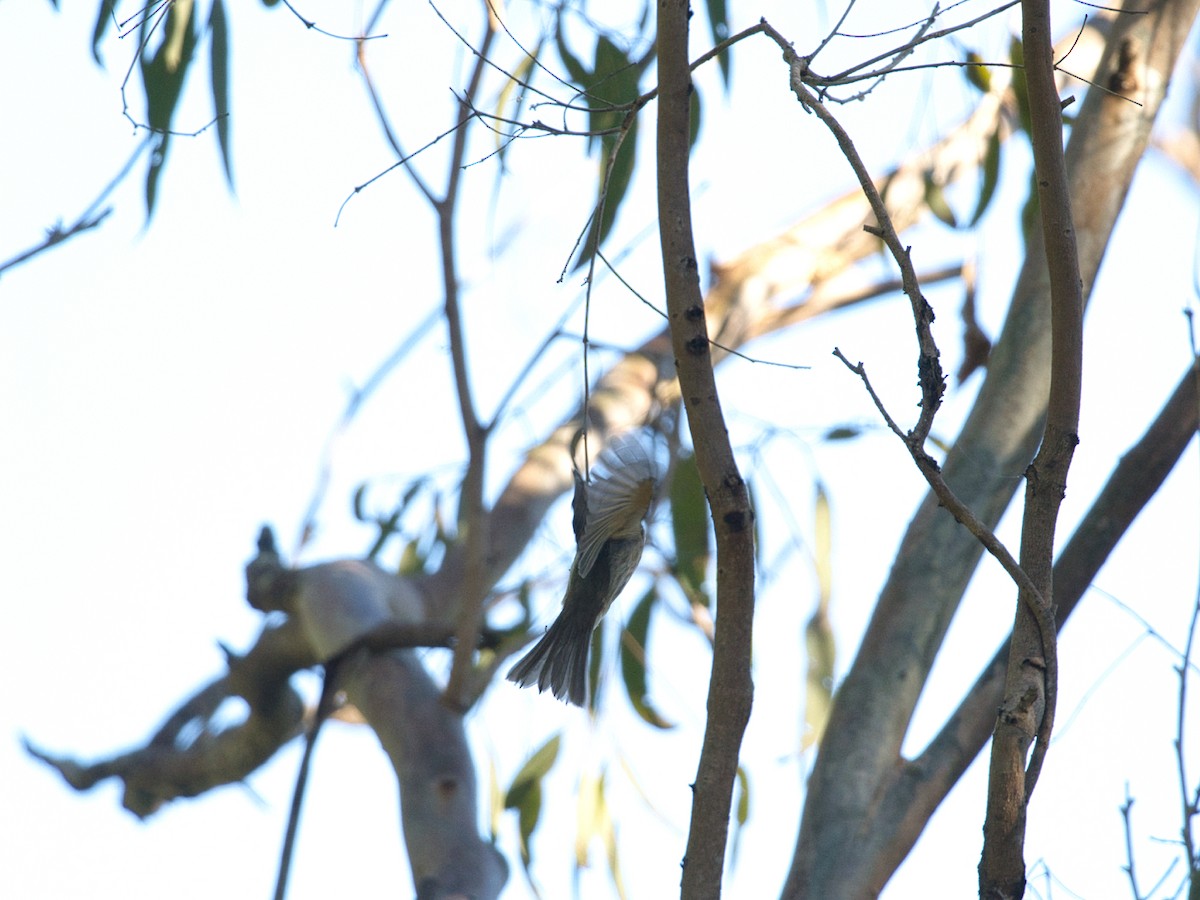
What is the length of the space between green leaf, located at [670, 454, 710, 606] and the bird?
883mm

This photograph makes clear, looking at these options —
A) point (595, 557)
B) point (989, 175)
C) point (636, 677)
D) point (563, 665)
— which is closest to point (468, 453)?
point (563, 665)

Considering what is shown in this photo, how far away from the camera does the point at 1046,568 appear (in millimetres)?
942

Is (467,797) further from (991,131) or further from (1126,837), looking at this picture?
(991,131)

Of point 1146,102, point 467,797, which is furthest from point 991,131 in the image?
point 467,797

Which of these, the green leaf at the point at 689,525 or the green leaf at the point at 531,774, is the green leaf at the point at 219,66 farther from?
the green leaf at the point at 531,774

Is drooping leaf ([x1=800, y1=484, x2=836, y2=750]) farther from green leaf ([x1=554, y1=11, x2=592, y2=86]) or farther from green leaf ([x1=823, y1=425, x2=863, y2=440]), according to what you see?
green leaf ([x1=554, y1=11, x2=592, y2=86])

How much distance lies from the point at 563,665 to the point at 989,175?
1.39m

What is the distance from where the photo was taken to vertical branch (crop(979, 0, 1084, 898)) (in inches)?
35.5

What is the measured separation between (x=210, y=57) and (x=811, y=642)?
1.49 m

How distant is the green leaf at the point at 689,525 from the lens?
2.35 meters

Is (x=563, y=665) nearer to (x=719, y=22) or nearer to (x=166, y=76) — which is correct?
(x=719, y=22)

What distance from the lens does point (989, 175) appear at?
2391mm

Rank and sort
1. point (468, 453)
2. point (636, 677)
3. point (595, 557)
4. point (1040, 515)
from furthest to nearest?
point (636, 677) < point (468, 453) < point (595, 557) < point (1040, 515)

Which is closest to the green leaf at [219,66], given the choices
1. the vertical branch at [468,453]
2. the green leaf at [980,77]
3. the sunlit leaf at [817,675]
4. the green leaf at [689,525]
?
the vertical branch at [468,453]
